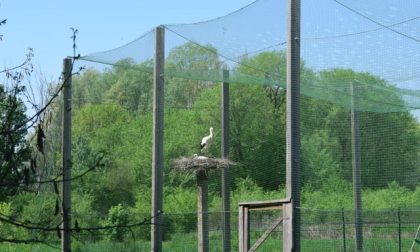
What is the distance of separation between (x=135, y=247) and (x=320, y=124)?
2.84m

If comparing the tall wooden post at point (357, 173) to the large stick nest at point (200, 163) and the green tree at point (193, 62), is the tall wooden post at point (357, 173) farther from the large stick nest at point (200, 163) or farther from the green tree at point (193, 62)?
the green tree at point (193, 62)

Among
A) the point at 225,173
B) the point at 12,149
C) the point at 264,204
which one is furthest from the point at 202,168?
the point at 12,149

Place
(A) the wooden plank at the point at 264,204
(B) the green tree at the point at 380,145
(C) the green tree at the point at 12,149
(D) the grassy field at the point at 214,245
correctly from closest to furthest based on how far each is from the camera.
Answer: (C) the green tree at the point at 12,149 < (A) the wooden plank at the point at 264,204 < (B) the green tree at the point at 380,145 < (D) the grassy field at the point at 214,245

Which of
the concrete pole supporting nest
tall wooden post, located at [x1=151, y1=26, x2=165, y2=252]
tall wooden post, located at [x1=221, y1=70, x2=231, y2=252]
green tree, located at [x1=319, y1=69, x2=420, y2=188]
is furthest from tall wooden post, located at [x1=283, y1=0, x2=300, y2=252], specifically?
tall wooden post, located at [x1=221, y1=70, x2=231, y2=252]

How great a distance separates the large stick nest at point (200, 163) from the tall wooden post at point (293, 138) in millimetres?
2618

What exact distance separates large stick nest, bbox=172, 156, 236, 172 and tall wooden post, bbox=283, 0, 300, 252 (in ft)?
8.59

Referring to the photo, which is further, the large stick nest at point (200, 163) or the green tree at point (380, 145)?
the green tree at point (380, 145)

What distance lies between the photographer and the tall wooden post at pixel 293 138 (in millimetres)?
6285

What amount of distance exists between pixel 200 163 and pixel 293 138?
9.30 ft

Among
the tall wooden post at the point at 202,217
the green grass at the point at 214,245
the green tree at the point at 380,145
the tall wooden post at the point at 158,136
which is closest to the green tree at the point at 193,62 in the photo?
the tall wooden post at the point at 158,136

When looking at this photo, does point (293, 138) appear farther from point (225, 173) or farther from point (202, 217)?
point (225, 173)

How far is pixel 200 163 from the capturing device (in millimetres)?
9289

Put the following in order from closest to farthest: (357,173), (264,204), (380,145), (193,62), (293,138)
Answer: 1. (293,138)
2. (264,204)
3. (357,173)
4. (380,145)
5. (193,62)

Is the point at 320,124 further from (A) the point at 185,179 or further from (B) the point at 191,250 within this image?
(A) the point at 185,179
